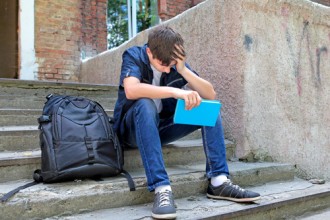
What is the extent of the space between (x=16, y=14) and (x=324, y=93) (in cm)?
482

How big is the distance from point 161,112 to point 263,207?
0.92 m

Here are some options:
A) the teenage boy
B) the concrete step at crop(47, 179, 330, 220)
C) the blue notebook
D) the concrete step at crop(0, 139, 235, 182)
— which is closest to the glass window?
the concrete step at crop(0, 139, 235, 182)

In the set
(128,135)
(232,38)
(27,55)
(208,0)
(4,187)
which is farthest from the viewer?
(27,55)

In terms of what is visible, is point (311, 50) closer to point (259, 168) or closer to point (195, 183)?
point (259, 168)

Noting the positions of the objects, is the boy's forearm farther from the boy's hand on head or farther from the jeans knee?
the jeans knee

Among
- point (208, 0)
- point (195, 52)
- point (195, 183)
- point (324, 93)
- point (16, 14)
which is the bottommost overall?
point (195, 183)

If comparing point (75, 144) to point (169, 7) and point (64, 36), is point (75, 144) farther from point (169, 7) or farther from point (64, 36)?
point (169, 7)

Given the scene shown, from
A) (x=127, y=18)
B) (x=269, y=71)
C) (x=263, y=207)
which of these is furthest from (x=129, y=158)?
(x=127, y=18)

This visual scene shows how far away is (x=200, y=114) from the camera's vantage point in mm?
2209

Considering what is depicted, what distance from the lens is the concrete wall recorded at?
3082mm

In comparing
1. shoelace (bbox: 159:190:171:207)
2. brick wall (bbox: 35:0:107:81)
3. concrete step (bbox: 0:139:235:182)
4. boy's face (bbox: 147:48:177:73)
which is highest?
brick wall (bbox: 35:0:107:81)

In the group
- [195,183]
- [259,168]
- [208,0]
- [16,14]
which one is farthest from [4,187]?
[16,14]

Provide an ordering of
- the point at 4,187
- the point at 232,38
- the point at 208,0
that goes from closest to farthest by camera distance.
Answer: the point at 4,187
the point at 232,38
the point at 208,0

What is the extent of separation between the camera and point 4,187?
2.06 m
